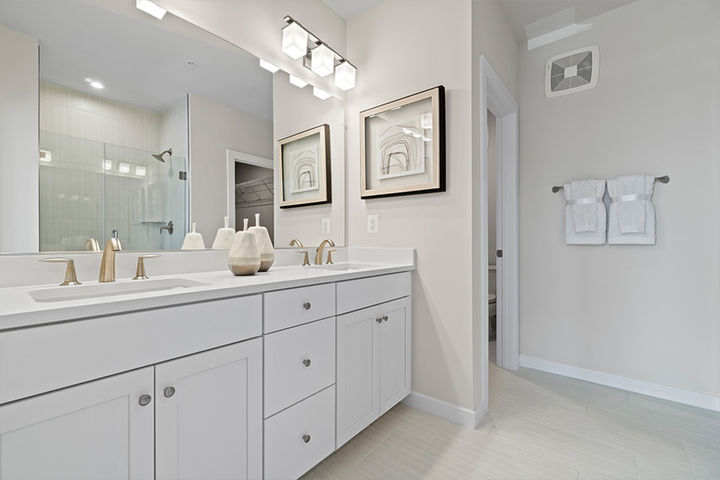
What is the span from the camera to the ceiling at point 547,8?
7.00ft

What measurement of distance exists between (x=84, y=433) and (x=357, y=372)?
1013 millimetres

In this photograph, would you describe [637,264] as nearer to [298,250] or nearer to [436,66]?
[436,66]

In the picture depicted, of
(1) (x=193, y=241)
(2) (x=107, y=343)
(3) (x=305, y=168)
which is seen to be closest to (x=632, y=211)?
(3) (x=305, y=168)

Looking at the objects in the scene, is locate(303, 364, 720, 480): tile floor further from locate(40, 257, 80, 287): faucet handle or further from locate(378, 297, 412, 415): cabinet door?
locate(40, 257, 80, 287): faucet handle

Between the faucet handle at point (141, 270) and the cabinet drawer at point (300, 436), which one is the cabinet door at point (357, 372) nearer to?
the cabinet drawer at point (300, 436)

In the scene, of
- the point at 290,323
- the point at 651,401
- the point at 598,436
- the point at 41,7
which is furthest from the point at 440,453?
the point at 41,7

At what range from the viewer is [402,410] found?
6.30ft

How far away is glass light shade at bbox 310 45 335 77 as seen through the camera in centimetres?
199

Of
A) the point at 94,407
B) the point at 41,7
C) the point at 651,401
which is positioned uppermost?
Result: the point at 41,7

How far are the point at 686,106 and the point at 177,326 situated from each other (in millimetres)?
2993

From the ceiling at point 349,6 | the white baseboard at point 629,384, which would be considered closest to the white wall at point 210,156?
the ceiling at point 349,6

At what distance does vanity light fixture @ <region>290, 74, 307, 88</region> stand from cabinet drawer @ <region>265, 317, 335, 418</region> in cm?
148

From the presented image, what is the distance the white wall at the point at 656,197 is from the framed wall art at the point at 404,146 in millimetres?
1210

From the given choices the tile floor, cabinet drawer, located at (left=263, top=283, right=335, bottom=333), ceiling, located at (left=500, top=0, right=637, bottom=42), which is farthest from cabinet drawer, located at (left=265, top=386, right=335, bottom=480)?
ceiling, located at (left=500, top=0, right=637, bottom=42)
